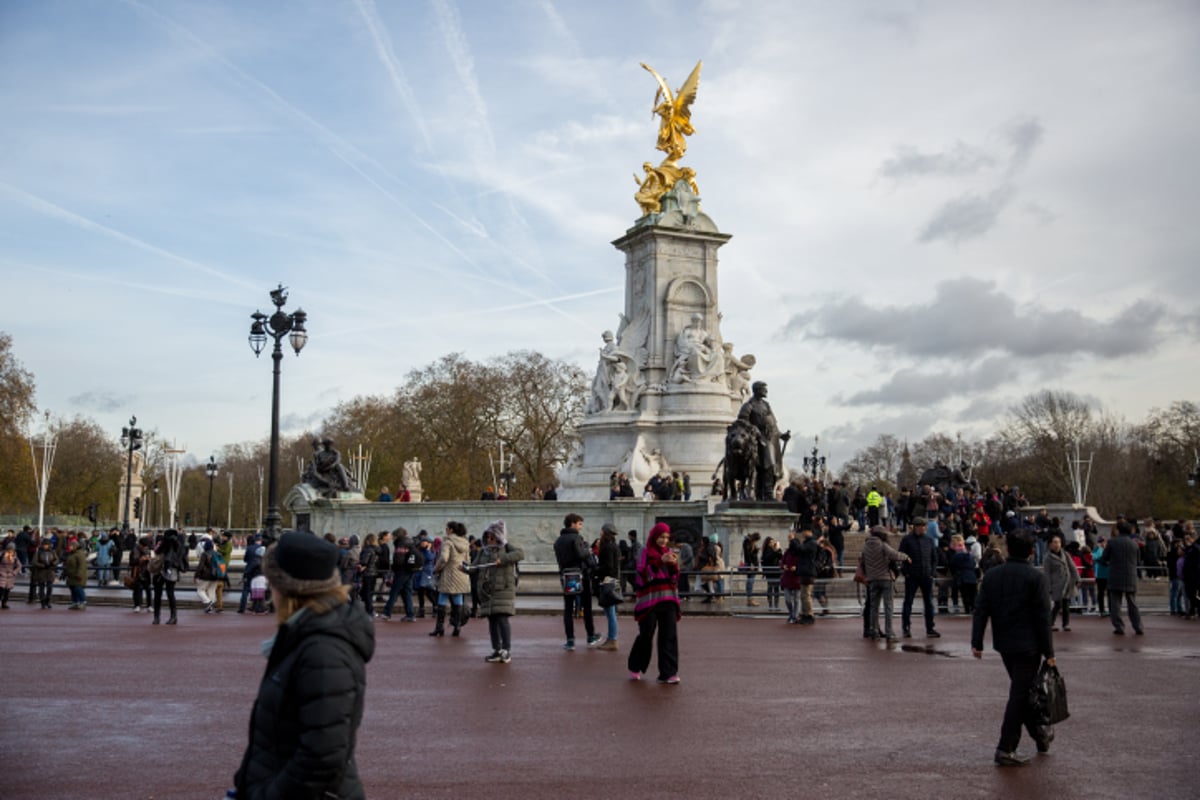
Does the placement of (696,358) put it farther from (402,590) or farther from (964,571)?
(402,590)

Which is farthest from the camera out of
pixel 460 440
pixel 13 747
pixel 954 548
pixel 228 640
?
pixel 460 440

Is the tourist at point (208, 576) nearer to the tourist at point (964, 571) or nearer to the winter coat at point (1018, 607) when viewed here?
the tourist at point (964, 571)

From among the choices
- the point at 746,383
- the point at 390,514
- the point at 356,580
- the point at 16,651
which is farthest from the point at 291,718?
the point at 746,383

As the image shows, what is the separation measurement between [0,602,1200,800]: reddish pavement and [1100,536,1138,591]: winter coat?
6.66 ft

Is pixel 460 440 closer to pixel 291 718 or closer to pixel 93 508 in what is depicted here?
pixel 93 508

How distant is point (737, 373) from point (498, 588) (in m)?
25.4

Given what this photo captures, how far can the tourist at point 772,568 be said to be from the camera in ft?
70.7

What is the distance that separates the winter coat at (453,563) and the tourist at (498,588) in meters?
2.30

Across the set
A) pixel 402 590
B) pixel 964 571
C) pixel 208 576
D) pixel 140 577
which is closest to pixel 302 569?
pixel 402 590

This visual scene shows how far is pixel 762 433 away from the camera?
82.1ft

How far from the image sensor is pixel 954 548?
20.5 metres

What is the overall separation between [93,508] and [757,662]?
5602 cm

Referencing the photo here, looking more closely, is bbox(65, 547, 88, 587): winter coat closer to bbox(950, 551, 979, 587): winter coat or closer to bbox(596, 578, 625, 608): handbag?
bbox(596, 578, 625, 608): handbag

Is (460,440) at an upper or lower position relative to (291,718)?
upper
